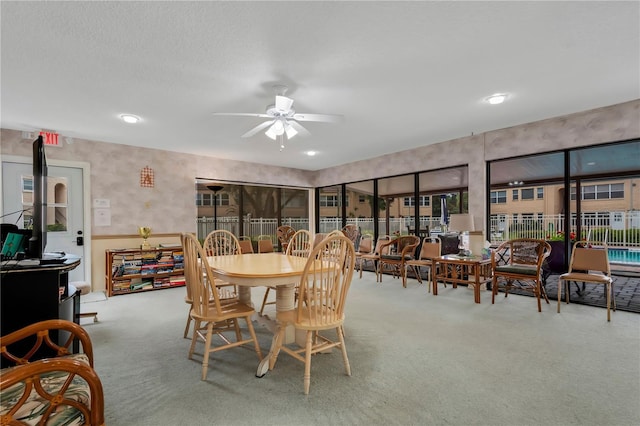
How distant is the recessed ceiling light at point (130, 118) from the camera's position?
12.4 feet

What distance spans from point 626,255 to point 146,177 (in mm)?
8440

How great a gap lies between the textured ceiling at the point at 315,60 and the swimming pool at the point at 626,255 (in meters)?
A: 3.36

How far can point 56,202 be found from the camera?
4.65 metres

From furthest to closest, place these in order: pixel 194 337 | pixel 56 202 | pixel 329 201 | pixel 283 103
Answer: pixel 329 201, pixel 56 202, pixel 283 103, pixel 194 337

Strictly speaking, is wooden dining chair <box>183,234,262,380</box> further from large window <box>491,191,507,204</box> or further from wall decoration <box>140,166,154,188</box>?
large window <box>491,191,507,204</box>

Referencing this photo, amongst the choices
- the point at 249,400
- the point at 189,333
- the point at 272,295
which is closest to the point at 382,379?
the point at 249,400

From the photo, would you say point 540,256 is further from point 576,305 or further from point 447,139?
point 447,139

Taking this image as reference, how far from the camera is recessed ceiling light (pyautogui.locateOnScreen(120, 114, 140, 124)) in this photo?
3.79 metres

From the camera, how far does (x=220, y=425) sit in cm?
164

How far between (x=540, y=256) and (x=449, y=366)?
92.1 inches

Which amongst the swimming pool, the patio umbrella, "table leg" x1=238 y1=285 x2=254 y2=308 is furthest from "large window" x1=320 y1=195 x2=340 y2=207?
the swimming pool

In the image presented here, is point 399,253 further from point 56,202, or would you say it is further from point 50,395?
point 56,202

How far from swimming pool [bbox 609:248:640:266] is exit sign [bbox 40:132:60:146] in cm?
908

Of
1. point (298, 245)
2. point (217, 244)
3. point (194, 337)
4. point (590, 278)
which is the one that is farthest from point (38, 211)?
point (590, 278)
